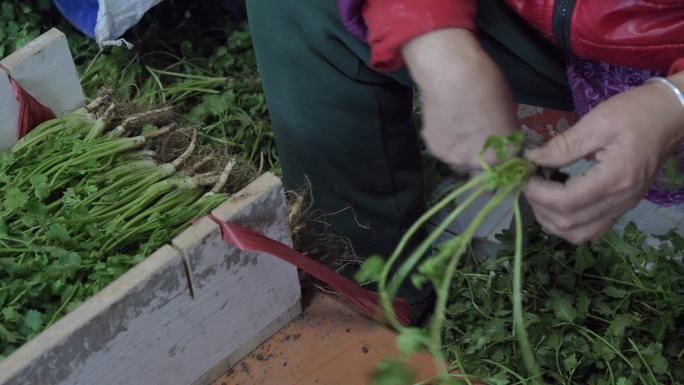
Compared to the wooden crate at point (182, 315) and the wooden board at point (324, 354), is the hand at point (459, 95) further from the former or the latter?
the wooden board at point (324, 354)

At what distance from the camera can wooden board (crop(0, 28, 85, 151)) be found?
164 centimetres

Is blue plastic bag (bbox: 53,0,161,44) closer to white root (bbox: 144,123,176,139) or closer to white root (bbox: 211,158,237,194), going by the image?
white root (bbox: 144,123,176,139)

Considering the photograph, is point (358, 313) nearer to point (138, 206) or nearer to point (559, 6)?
point (138, 206)

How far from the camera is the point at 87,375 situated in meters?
1.30

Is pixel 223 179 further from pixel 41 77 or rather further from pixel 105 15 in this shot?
pixel 105 15

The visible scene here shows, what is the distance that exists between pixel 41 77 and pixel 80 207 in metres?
0.35

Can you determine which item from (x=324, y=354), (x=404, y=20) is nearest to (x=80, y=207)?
(x=324, y=354)

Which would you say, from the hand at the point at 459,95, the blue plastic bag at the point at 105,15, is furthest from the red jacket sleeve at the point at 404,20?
the blue plastic bag at the point at 105,15

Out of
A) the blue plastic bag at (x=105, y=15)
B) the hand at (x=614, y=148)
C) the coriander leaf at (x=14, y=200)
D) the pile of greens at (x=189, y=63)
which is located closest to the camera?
the hand at (x=614, y=148)

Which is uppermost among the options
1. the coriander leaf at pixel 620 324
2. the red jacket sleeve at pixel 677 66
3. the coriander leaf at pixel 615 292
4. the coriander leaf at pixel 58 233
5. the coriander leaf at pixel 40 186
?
the red jacket sleeve at pixel 677 66

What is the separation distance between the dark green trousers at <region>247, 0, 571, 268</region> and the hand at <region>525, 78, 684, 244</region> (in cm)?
42

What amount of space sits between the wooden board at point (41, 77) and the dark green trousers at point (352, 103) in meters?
0.38

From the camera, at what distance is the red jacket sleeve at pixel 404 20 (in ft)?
3.94

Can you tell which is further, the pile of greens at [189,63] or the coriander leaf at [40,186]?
the pile of greens at [189,63]
